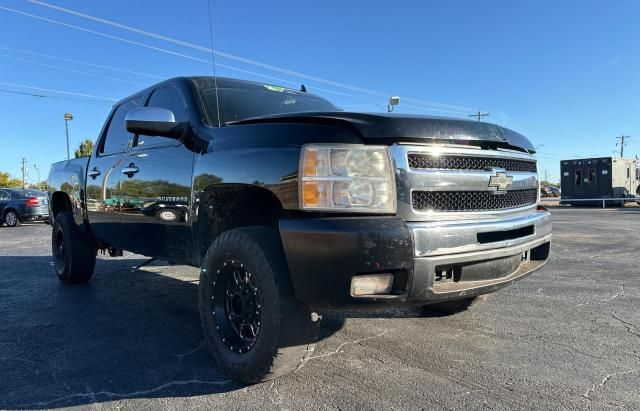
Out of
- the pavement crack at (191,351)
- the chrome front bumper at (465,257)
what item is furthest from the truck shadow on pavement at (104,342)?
the chrome front bumper at (465,257)

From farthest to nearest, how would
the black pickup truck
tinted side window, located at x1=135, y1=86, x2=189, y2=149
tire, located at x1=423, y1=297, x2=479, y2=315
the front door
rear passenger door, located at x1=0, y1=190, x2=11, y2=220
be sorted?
rear passenger door, located at x1=0, y1=190, x2=11, y2=220 → tire, located at x1=423, y1=297, x2=479, y2=315 → tinted side window, located at x1=135, y1=86, x2=189, y2=149 → the front door → the black pickup truck

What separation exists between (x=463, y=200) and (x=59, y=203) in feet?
17.6

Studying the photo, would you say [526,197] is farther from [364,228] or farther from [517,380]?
[364,228]

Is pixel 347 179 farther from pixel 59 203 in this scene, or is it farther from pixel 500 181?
pixel 59 203

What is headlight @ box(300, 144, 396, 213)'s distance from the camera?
2.43 meters

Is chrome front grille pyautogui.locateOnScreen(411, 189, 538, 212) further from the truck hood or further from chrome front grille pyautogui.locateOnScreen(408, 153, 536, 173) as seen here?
the truck hood

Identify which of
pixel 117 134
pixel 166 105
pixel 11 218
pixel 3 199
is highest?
pixel 166 105

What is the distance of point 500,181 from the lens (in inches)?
116

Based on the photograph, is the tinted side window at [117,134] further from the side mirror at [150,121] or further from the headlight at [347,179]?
the headlight at [347,179]

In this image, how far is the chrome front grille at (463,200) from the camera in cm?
257

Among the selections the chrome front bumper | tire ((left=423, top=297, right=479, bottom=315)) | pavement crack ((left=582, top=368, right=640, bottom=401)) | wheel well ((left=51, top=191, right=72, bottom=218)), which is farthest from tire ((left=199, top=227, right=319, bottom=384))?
wheel well ((left=51, top=191, right=72, bottom=218))

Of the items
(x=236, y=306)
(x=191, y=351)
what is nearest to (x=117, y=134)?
(x=191, y=351)

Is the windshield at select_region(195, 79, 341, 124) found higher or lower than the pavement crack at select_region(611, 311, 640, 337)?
higher

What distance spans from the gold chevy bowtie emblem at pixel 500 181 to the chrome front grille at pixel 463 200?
0.17 feet
